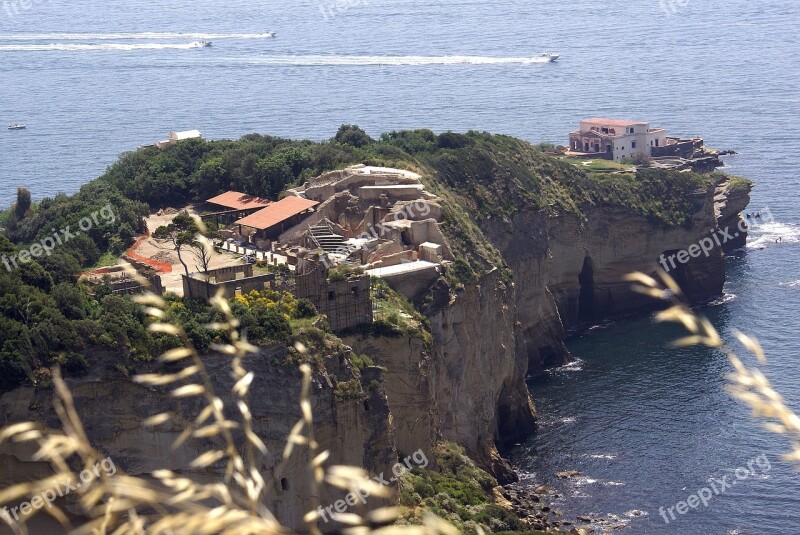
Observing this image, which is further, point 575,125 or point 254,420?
point 575,125

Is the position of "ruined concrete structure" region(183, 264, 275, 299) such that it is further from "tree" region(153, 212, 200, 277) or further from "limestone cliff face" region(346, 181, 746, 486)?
"limestone cliff face" region(346, 181, 746, 486)

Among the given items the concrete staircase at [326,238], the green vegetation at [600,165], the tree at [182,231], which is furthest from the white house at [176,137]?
the green vegetation at [600,165]

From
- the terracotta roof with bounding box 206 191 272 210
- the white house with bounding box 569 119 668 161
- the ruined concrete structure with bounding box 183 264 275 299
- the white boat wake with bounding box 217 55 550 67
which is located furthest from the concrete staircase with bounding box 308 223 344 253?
the white boat wake with bounding box 217 55 550 67

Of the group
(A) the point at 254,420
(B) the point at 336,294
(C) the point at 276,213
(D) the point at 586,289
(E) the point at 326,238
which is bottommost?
(D) the point at 586,289

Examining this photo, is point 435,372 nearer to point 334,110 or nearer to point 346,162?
point 346,162

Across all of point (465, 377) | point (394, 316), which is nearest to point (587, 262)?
point (465, 377)

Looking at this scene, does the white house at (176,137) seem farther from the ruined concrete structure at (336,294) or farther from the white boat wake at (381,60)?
the white boat wake at (381,60)

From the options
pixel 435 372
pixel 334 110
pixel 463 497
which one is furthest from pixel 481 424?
pixel 334 110

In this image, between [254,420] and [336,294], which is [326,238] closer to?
[336,294]

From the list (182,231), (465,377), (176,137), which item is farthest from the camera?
(176,137)
